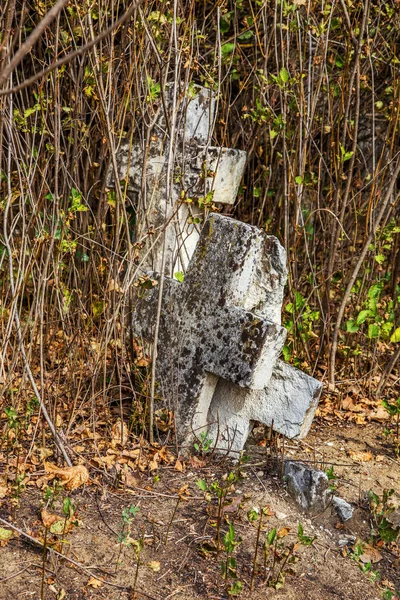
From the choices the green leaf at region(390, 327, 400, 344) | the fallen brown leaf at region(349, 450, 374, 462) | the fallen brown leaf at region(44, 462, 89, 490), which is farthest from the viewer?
the green leaf at region(390, 327, 400, 344)

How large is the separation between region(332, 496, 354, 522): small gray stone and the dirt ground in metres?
0.02

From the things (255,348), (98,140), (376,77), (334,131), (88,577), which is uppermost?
(376,77)

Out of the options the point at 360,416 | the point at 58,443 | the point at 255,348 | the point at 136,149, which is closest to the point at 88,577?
the point at 58,443

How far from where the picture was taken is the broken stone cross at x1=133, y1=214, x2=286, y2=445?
10.5 ft

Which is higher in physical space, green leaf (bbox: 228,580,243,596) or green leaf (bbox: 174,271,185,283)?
green leaf (bbox: 174,271,185,283)

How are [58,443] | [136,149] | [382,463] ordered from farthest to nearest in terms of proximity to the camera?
[136,149] < [382,463] < [58,443]

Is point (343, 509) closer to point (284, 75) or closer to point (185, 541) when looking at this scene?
point (185, 541)

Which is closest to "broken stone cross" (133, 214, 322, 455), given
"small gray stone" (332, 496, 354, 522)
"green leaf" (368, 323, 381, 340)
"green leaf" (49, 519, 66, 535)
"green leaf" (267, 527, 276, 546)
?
"small gray stone" (332, 496, 354, 522)

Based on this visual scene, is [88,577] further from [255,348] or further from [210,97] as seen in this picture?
[210,97]

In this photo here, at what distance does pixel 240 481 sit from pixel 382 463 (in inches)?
30.2

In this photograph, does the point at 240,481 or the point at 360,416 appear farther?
the point at 360,416

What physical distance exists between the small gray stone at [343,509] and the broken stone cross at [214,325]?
57cm

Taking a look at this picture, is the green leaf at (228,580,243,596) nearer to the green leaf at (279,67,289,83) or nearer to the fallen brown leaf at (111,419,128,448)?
the fallen brown leaf at (111,419,128,448)

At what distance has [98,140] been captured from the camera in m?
4.26
